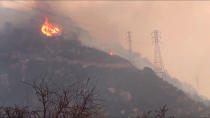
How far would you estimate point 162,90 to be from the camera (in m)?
151

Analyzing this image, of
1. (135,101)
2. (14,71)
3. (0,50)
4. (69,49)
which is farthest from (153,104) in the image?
(0,50)

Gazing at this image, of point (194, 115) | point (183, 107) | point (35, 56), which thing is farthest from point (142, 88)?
point (35, 56)

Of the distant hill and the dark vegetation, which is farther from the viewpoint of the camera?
the distant hill

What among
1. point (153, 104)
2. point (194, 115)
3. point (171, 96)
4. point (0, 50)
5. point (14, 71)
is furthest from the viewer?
point (0, 50)

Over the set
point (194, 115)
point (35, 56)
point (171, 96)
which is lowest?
point (194, 115)

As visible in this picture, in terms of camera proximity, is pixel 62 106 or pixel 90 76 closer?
pixel 62 106

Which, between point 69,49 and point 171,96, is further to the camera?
point 69,49

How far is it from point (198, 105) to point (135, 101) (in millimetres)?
38779

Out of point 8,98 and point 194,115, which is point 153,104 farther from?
point 8,98

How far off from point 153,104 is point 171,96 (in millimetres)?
17406

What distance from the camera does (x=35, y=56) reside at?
582 feet

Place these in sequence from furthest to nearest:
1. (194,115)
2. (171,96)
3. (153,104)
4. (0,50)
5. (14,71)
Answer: (0,50) → (14,71) → (171,96) → (153,104) → (194,115)

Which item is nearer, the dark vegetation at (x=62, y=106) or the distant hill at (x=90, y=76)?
the dark vegetation at (x=62, y=106)

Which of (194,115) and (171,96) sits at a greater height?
(171,96)
